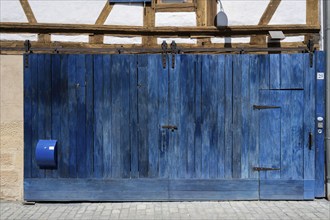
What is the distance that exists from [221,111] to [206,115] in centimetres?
24

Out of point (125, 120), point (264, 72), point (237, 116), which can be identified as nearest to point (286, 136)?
point (237, 116)

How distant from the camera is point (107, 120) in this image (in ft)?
20.4

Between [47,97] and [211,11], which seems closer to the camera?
[47,97]

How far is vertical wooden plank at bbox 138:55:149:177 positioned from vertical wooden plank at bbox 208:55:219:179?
994 millimetres

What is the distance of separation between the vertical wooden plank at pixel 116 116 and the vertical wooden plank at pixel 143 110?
31 cm

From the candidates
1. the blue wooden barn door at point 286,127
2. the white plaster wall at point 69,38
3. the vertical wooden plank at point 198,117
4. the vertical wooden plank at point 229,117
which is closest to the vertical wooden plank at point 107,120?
the white plaster wall at point 69,38

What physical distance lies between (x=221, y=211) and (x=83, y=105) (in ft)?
8.61

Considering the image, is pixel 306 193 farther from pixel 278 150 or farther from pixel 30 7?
pixel 30 7

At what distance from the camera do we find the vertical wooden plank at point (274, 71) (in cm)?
616

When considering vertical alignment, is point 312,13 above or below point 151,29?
above

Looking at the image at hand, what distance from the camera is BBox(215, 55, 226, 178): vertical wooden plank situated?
618 cm

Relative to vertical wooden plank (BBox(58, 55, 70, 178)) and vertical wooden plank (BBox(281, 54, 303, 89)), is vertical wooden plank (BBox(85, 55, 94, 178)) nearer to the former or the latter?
vertical wooden plank (BBox(58, 55, 70, 178))

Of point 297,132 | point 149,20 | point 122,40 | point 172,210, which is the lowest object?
point 172,210

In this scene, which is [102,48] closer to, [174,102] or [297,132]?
[174,102]
